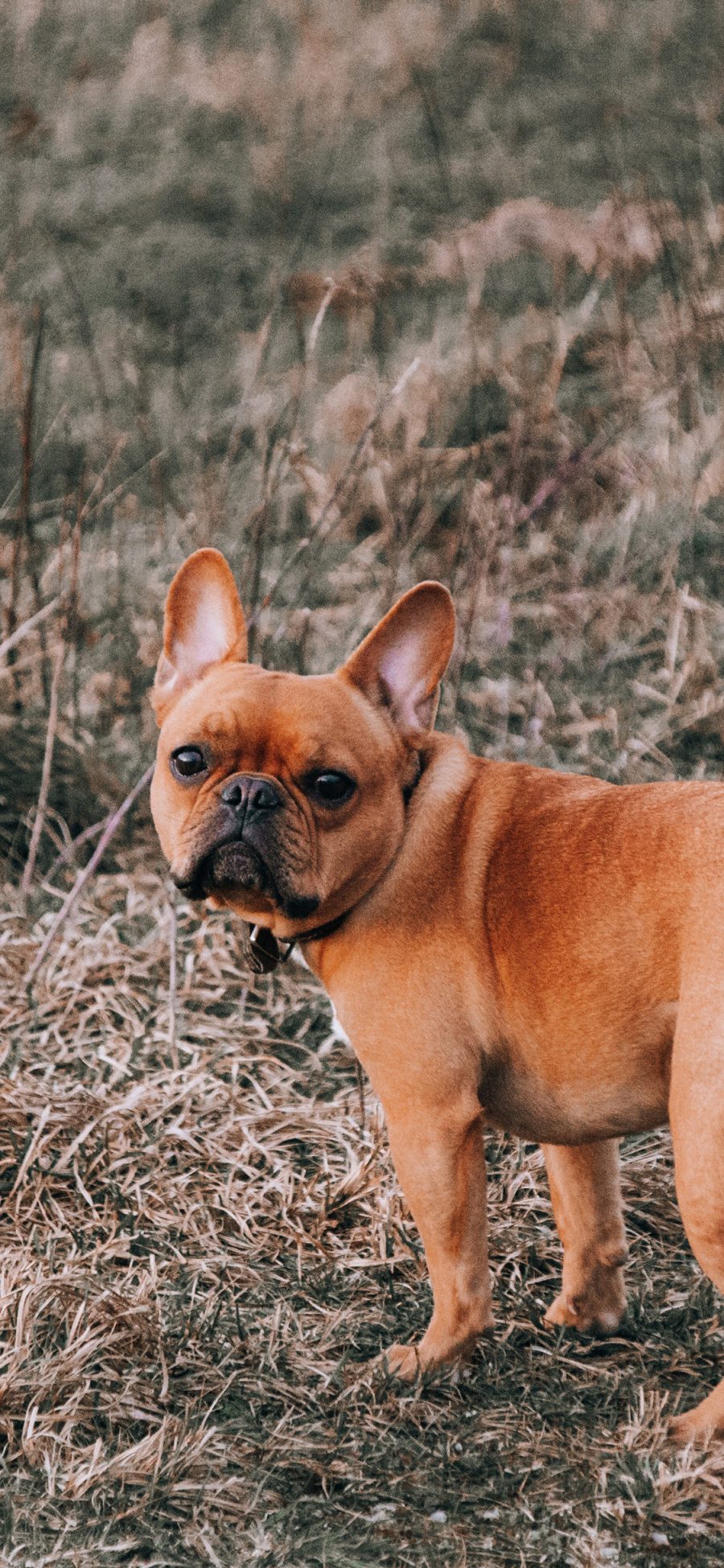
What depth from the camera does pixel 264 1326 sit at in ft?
12.2

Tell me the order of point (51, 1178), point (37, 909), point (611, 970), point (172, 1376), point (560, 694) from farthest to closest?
1. point (560, 694)
2. point (37, 909)
3. point (51, 1178)
4. point (172, 1376)
5. point (611, 970)

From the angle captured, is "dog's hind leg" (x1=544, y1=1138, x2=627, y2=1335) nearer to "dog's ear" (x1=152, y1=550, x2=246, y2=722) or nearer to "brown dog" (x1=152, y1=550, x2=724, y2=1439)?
"brown dog" (x1=152, y1=550, x2=724, y2=1439)

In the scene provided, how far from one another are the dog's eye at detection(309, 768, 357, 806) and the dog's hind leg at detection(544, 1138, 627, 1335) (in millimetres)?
1018

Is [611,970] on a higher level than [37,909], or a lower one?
higher

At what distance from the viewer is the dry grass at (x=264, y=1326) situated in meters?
3.06

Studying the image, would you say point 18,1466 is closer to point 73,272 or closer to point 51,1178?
point 51,1178

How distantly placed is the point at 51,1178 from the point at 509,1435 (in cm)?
147

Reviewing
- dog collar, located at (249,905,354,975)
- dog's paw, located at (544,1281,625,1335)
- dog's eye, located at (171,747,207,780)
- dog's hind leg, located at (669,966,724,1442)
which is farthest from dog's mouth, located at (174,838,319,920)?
dog's paw, located at (544,1281,625,1335)

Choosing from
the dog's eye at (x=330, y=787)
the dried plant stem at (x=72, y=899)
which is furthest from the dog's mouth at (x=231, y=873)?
the dried plant stem at (x=72, y=899)

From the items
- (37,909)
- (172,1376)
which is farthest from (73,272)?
(172,1376)

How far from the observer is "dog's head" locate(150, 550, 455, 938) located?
3.27 m

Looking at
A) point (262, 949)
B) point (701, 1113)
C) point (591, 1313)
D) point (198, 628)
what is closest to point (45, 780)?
point (198, 628)

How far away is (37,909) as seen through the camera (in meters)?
5.52

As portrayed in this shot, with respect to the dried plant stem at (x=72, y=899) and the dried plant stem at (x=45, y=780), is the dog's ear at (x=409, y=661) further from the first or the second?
the dried plant stem at (x=45, y=780)
